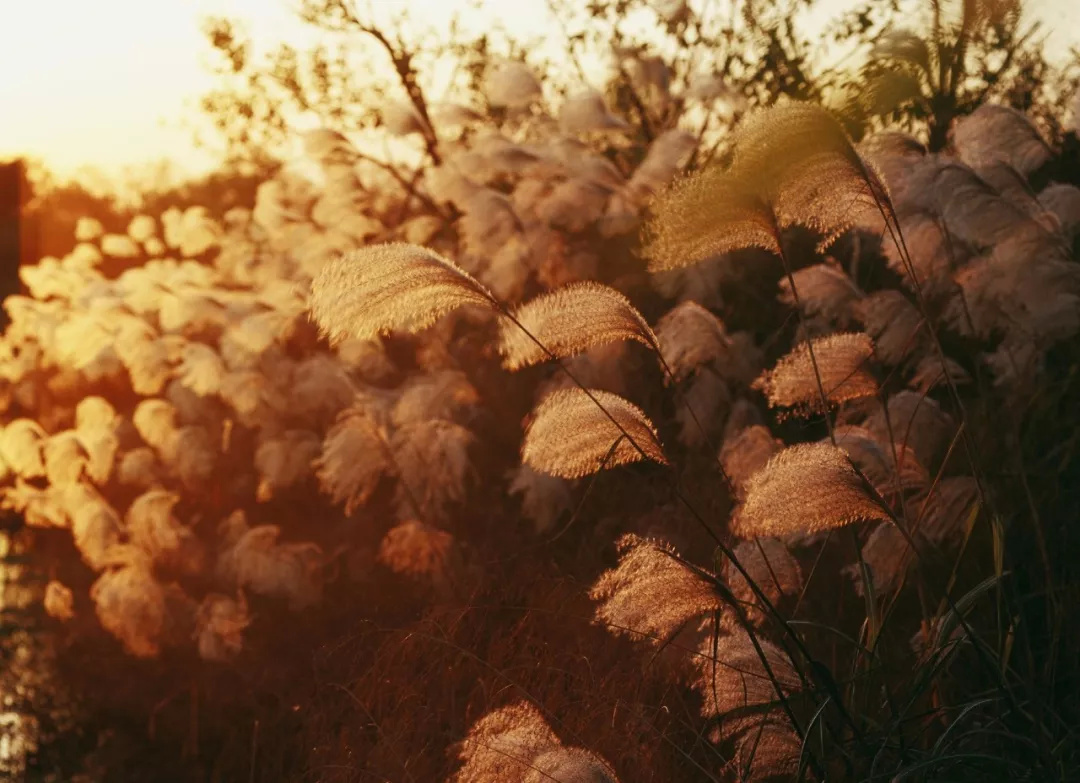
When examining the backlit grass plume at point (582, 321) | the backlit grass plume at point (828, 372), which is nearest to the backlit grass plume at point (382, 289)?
the backlit grass plume at point (582, 321)

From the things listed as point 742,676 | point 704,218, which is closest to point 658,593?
point 742,676

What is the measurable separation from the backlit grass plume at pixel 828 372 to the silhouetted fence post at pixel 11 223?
17.4 meters

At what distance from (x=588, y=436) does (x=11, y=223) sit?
22244mm

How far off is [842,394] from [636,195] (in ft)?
14.5

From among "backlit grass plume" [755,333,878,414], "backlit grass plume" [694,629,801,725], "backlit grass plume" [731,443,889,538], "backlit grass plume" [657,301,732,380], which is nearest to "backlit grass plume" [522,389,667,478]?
"backlit grass plume" [731,443,889,538]

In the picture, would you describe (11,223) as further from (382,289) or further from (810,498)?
(810,498)

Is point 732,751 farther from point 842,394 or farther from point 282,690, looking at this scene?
point 282,690

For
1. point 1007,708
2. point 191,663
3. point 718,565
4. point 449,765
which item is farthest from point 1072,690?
point 191,663

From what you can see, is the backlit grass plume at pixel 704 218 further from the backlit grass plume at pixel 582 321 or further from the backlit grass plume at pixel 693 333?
the backlit grass plume at pixel 693 333

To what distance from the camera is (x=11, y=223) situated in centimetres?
2331

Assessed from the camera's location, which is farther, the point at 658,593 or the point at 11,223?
the point at 11,223

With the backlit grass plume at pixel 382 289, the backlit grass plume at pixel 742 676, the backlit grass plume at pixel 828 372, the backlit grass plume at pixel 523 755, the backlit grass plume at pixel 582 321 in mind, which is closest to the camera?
the backlit grass plume at pixel 523 755

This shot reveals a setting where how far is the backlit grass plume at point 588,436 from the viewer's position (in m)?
2.93

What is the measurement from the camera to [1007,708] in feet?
11.4
